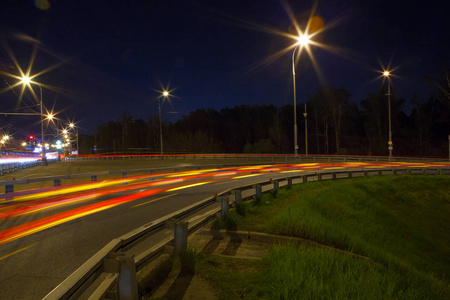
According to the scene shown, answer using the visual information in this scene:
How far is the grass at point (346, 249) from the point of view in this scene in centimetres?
457

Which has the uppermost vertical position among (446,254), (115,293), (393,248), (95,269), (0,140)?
(0,140)

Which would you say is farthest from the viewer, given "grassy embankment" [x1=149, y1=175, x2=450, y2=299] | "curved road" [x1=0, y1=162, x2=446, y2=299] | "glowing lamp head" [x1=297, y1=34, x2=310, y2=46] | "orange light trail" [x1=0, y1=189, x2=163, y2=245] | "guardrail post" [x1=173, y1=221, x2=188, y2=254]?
"glowing lamp head" [x1=297, y1=34, x2=310, y2=46]

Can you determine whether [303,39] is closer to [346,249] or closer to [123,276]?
[346,249]

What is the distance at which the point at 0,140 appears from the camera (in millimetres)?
117625

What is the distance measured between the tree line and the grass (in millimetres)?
39537

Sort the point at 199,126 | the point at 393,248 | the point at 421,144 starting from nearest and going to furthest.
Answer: the point at 393,248 → the point at 421,144 → the point at 199,126

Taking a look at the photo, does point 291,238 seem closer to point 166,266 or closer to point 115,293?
point 166,266

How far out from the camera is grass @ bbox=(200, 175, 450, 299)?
4.57m

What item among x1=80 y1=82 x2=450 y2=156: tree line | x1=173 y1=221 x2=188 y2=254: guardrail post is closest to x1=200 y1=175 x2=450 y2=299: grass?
x1=173 y1=221 x2=188 y2=254: guardrail post

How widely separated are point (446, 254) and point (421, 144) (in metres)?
48.6

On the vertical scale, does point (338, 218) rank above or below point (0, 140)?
below

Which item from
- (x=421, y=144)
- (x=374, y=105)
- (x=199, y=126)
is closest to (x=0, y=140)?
(x=199, y=126)

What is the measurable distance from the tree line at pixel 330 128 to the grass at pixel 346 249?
130 ft

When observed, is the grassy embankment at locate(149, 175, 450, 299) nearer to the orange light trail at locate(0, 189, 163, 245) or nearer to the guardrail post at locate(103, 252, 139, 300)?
the guardrail post at locate(103, 252, 139, 300)
